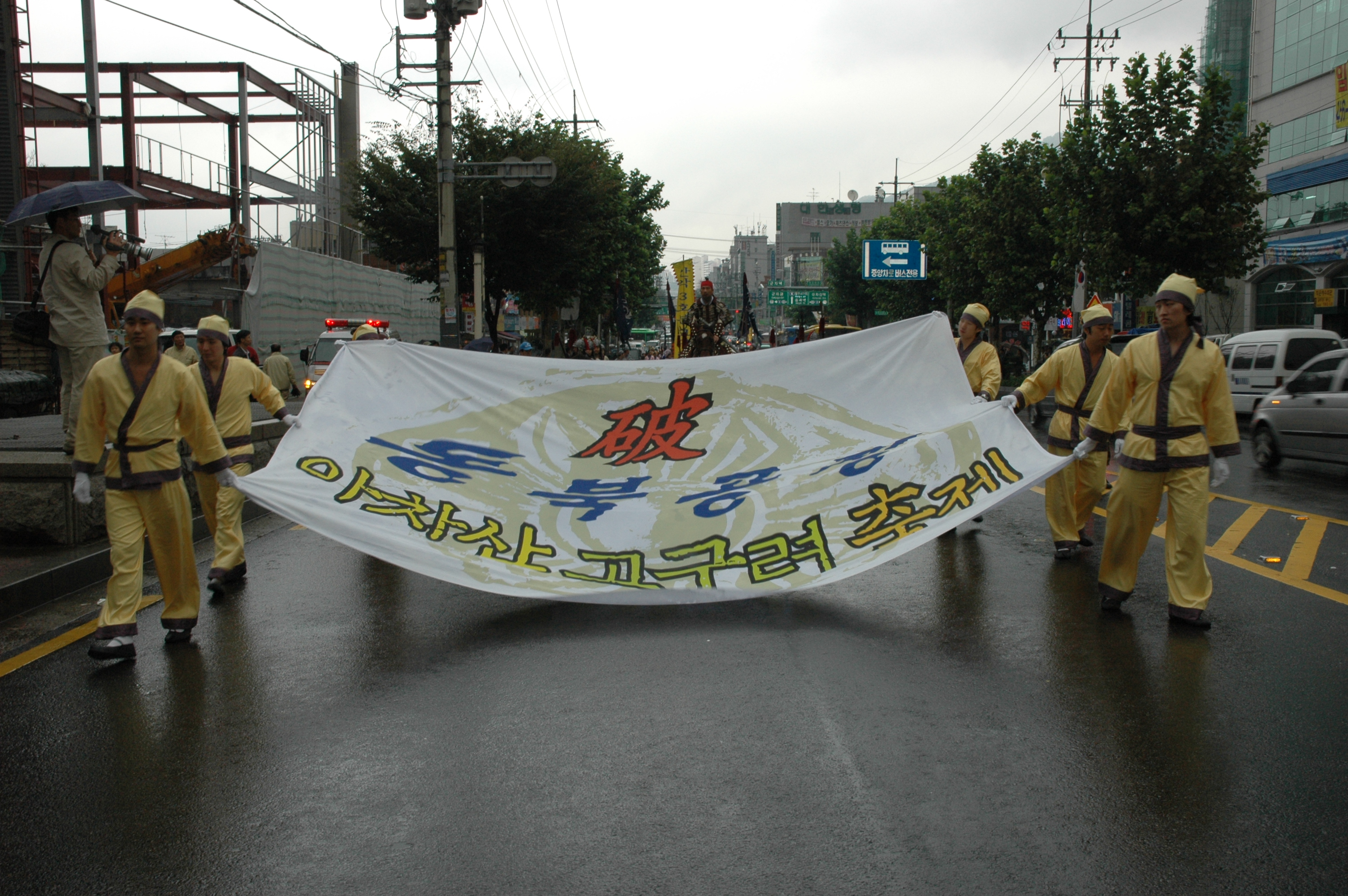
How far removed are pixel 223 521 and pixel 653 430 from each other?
9.75ft

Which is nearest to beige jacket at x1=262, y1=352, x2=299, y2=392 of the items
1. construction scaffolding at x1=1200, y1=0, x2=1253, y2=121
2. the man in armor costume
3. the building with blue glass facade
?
the man in armor costume

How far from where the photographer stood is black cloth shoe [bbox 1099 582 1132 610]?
19.6ft

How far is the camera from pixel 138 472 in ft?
17.7

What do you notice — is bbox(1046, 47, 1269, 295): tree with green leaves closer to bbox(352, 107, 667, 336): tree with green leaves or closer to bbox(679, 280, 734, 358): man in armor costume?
bbox(679, 280, 734, 358): man in armor costume

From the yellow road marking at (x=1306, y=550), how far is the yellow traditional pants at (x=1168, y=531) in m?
1.79

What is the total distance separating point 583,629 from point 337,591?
2.11 metres

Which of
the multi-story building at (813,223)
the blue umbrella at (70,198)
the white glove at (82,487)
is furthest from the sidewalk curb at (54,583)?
the multi-story building at (813,223)

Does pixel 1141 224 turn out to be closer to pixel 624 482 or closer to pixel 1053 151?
pixel 1053 151

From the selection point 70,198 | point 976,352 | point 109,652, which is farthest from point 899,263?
point 109,652

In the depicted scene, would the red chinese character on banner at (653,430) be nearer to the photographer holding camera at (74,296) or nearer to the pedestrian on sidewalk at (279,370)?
the photographer holding camera at (74,296)

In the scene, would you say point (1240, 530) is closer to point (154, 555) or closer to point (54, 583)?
point (154, 555)

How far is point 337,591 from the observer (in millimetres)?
6859

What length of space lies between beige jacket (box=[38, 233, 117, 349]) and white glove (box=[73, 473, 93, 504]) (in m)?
3.26

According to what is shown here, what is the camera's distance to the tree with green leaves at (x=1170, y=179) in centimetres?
2317
